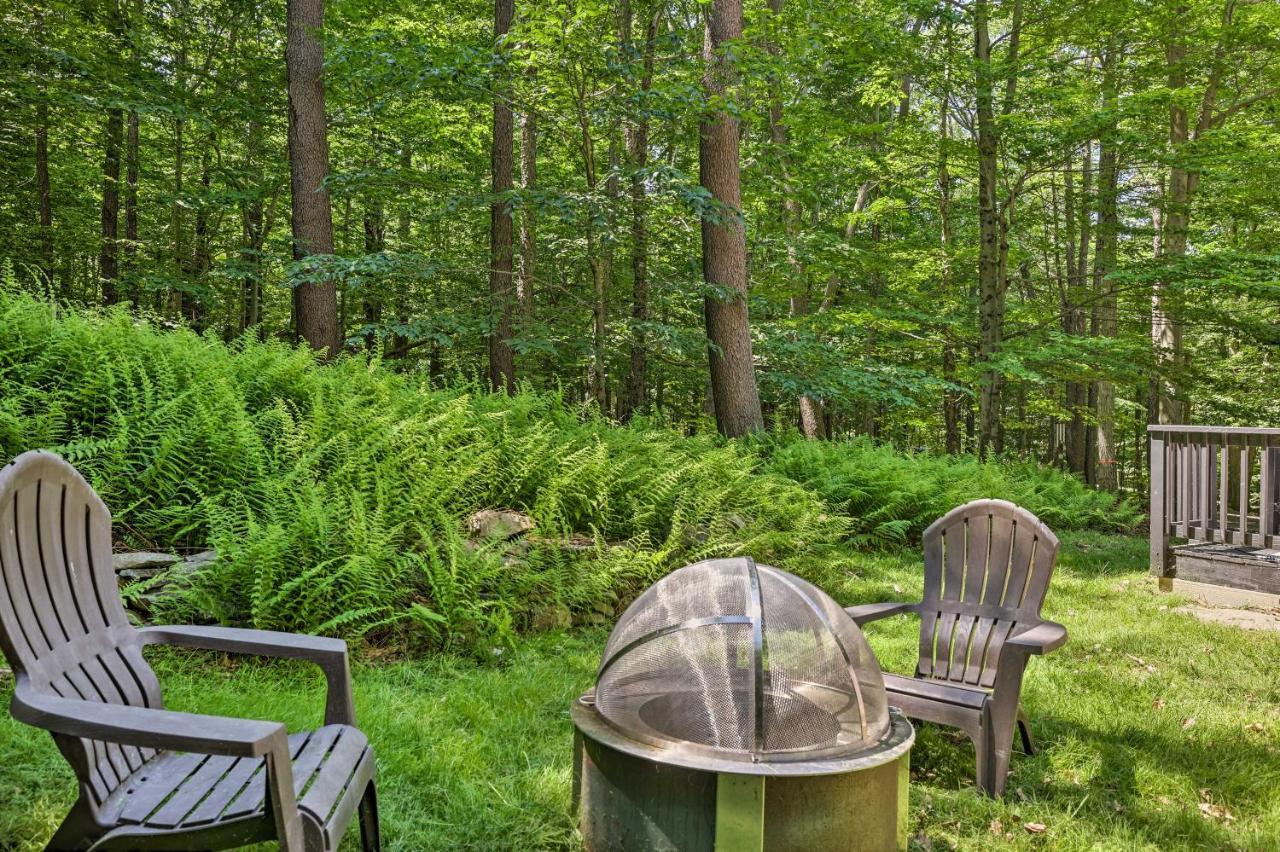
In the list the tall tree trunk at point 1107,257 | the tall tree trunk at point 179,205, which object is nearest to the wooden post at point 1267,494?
the tall tree trunk at point 1107,257

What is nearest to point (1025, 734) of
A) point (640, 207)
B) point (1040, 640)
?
point (1040, 640)

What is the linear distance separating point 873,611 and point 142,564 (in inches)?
150

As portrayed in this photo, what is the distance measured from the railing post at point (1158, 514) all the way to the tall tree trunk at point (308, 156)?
28.5ft

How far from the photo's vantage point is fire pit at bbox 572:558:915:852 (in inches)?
83.9

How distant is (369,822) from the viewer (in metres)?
2.40

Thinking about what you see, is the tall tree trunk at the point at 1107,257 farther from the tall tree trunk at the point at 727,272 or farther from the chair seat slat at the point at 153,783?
the chair seat slat at the point at 153,783

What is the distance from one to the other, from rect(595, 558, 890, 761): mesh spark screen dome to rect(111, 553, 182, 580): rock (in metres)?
2.90

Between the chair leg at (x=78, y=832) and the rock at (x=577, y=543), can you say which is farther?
the rock at (x=577, y=543)

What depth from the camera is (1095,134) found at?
35.7ft

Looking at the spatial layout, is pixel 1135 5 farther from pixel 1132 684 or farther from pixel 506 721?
pixel 506 721

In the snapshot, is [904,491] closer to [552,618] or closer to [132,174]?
[552,618]

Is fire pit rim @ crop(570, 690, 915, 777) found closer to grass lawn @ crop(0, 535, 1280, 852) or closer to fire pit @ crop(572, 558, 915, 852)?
fire pit @ crop(572, 558, 915, 852)

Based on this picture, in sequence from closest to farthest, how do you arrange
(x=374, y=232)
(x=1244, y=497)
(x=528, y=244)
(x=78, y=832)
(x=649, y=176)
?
(x=78, y=832) → (x=1244, y=497) → (x=649, y=176) → (x=528, y=244) → (x=374, y=232)

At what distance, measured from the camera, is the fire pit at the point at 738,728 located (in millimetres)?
2131
